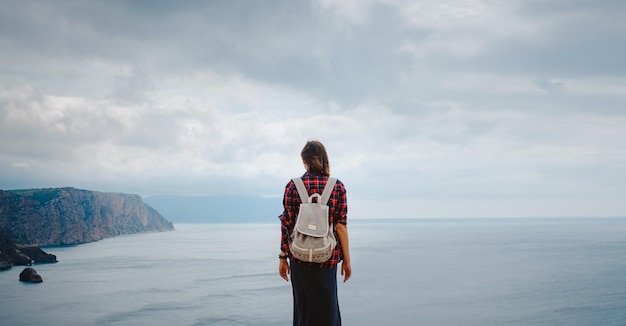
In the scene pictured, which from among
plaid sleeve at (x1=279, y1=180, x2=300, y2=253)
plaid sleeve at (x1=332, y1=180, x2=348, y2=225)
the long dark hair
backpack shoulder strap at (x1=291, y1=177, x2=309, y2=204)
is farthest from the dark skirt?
the long dark hair

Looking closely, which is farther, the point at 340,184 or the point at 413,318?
the point at 413,318

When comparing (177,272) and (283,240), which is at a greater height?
(283,240)

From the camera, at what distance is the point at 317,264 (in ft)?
14.9

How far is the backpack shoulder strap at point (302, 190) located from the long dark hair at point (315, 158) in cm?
17

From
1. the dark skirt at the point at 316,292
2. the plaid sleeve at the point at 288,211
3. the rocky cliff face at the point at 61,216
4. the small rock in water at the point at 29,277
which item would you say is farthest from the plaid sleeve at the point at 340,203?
the rocky cliff face at the point at 61,216

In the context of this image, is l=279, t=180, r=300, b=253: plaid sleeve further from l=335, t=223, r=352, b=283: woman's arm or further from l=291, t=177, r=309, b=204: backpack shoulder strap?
l=335, t=223, r=352, b=283: woman's arm

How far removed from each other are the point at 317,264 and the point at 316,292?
286mm

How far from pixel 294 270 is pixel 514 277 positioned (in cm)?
7585

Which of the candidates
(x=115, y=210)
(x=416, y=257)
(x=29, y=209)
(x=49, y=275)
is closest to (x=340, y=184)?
(x=49, y=275)

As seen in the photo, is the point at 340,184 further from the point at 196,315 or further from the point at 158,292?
the point at 158,292

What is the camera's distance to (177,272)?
7769cm

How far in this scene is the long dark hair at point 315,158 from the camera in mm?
4492

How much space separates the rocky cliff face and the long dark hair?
117055 mm

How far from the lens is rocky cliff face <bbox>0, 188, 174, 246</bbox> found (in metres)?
121
